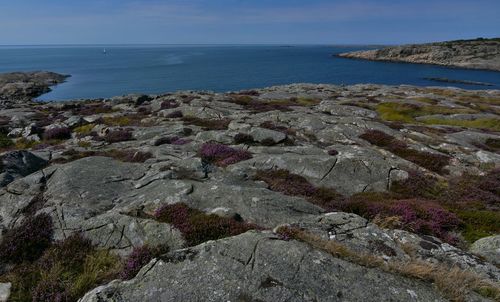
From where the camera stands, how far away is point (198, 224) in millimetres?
10180

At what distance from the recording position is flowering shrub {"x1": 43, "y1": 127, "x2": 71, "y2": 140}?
3250 cm

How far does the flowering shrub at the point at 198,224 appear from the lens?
9.78 metres

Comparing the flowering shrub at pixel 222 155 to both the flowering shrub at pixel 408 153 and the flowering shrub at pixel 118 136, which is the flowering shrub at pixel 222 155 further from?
the flowering shrub at pixel 408 153

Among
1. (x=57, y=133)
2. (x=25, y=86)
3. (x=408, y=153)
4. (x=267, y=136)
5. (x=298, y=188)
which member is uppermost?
(x=267, y=136)

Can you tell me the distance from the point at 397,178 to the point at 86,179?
52.9 ft

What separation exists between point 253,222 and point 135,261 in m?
4.08

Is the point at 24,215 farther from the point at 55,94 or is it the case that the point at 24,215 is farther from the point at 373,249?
the point at 55,94

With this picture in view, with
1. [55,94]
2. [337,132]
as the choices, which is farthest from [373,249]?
[55,94]

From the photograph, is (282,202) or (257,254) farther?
(282,202)

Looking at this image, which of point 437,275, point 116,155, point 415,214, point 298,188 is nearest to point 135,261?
point 437,275

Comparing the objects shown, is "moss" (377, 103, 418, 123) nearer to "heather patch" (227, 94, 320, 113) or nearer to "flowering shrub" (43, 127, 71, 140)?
"heather patch" (227, 94, 320, 113)

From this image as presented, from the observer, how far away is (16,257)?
31.6 ft

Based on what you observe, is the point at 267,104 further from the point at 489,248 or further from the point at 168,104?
the point at 489,248

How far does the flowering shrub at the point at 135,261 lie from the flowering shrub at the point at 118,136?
20.4 metres
